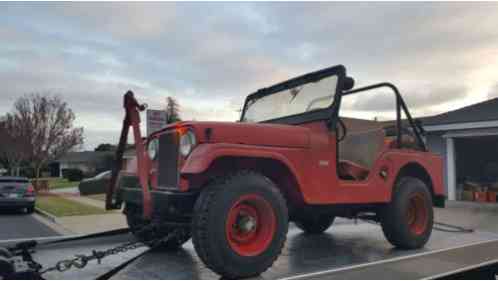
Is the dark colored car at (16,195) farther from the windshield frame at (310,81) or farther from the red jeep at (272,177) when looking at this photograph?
the windshield frame at (310,81)

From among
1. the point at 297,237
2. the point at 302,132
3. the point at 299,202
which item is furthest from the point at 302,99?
the point at 297,237

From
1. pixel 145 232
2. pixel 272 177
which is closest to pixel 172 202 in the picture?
pixel 272 177

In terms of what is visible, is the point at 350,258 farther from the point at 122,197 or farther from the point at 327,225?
the point at 122,197

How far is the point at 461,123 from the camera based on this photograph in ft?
42.5

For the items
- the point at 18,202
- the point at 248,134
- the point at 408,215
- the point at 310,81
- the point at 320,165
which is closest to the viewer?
the point at 248,134

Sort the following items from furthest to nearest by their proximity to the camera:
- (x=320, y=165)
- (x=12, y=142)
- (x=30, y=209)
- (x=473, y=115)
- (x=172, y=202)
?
(x=12, y=142)
(x=30, y=209)
(x=473, y=115)
(x=320, y=165)
(x=172, y=202)

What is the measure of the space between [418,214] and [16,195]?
501 inches

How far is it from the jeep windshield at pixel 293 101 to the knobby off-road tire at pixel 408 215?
1520mm

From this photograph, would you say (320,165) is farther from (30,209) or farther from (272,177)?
(30,209)

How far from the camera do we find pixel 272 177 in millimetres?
4570

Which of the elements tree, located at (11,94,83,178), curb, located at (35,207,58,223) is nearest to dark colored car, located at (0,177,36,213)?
curb, located at (35,207,58,223)

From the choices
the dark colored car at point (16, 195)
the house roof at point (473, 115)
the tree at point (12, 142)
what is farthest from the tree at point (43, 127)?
the house roof at point (473, 115)

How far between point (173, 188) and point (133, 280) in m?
0.89

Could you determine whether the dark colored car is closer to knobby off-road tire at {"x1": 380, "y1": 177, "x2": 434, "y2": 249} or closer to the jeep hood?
the jeep hood
